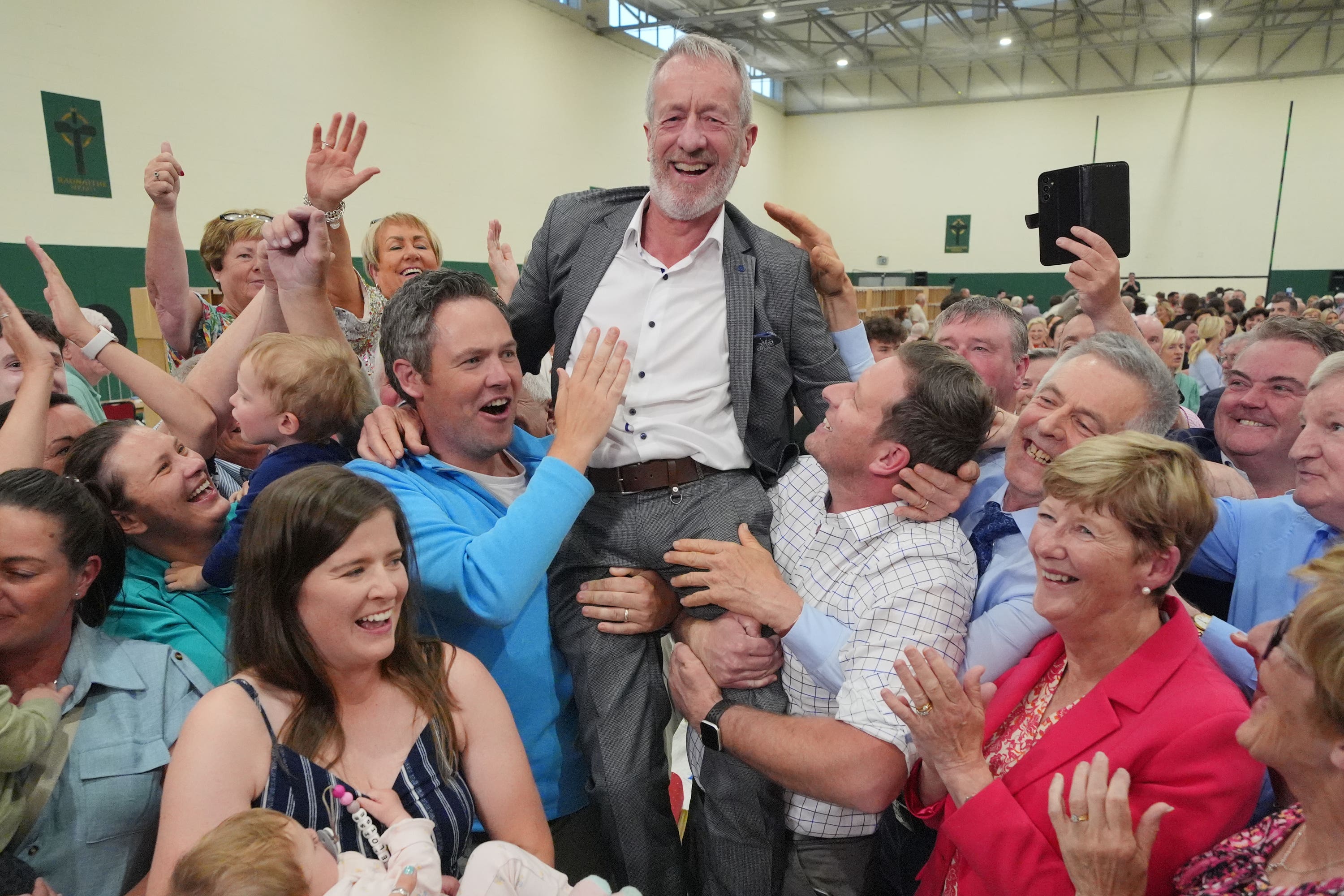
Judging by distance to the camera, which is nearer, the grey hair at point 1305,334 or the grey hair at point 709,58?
the grey hair at point 709,58

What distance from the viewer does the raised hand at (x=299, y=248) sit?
91.8 inches

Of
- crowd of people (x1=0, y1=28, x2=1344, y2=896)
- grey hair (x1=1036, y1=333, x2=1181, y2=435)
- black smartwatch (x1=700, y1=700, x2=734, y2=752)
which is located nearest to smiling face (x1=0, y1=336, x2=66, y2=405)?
crowd of people (x1=0, y1=28, x2=1344, y2=896)

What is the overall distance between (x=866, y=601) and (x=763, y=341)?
770 millimetres

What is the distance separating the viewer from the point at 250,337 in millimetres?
2680

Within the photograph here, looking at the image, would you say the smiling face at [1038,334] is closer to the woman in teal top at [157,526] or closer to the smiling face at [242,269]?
the smiling face at [242,269]

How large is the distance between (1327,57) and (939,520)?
18796mm

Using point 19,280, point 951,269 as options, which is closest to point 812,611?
point 19,280

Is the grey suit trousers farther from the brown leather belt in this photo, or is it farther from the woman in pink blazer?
the woman in pink blazer

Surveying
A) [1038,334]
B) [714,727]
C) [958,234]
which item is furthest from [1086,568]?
[958,234]

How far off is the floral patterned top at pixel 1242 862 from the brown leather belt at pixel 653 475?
131cm

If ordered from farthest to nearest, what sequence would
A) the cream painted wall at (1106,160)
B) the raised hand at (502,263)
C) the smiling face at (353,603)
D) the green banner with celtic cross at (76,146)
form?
the cream painted wall at (1106,160) → the green banner with celtic cross at (76,146) → the raised hand at (502,263) → the smiling face at (353,603)

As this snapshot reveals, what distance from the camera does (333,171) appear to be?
8.06 feet

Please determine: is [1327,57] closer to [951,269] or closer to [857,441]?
[951,269]

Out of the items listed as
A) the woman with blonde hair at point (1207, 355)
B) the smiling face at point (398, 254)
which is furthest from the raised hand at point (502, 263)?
the woman with blonde hair at point (1207, 355)
